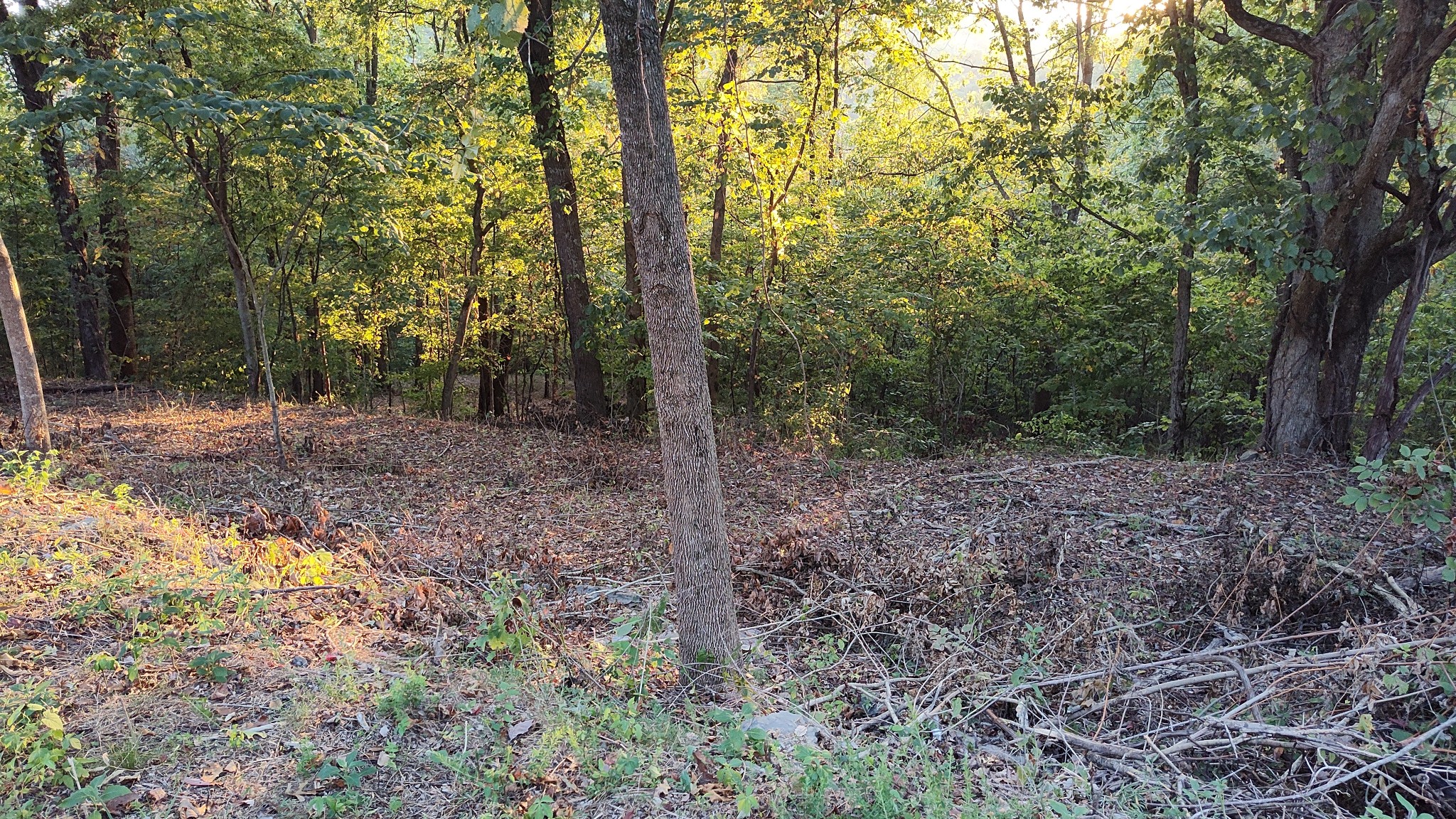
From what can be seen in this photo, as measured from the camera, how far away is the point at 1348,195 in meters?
6.21

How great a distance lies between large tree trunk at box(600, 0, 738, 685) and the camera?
322cm

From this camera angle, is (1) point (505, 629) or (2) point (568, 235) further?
(2) point (568, 235)

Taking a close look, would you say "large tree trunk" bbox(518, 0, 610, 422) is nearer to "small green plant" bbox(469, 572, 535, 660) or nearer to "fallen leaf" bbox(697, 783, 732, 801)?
"small green plant" bbox(469, 572, 535, 660)

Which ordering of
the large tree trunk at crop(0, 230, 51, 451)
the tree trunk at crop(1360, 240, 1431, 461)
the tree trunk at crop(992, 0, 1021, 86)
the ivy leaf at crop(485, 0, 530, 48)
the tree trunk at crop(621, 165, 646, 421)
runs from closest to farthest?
the ivy leaf at crop(485, 0, 530, 48) < the large tree trunk at crop(0, 230, 51, 451) < the tree trunk at crop(1360, 240, 1431, 461) < the tree trunk at crop(621, 165, 646, 421) < the tree trunk at crop(992, 0, 1021, 86)

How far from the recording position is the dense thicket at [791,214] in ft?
20.7

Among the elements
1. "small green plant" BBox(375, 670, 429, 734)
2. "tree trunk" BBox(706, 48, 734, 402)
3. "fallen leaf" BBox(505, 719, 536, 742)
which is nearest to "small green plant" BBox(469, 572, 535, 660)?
"small green plant" BBox(375, 670, 429, 734)

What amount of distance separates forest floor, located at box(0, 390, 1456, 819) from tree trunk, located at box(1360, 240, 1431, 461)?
1.33ft

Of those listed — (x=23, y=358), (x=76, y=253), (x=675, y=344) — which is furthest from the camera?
(x=76, y=253)

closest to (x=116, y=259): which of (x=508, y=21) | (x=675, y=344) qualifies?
(x=675, y=344)

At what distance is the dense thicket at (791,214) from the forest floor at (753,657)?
2.23 metres

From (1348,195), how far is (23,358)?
10.7 metres

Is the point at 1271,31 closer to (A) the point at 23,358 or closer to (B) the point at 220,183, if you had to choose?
(B) the point at 220,183

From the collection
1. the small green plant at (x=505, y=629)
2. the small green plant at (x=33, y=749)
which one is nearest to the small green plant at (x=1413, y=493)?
the small green plant at (x=505, y=629)

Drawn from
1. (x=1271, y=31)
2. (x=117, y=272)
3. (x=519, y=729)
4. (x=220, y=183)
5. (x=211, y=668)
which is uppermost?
(x=117, y=272)
